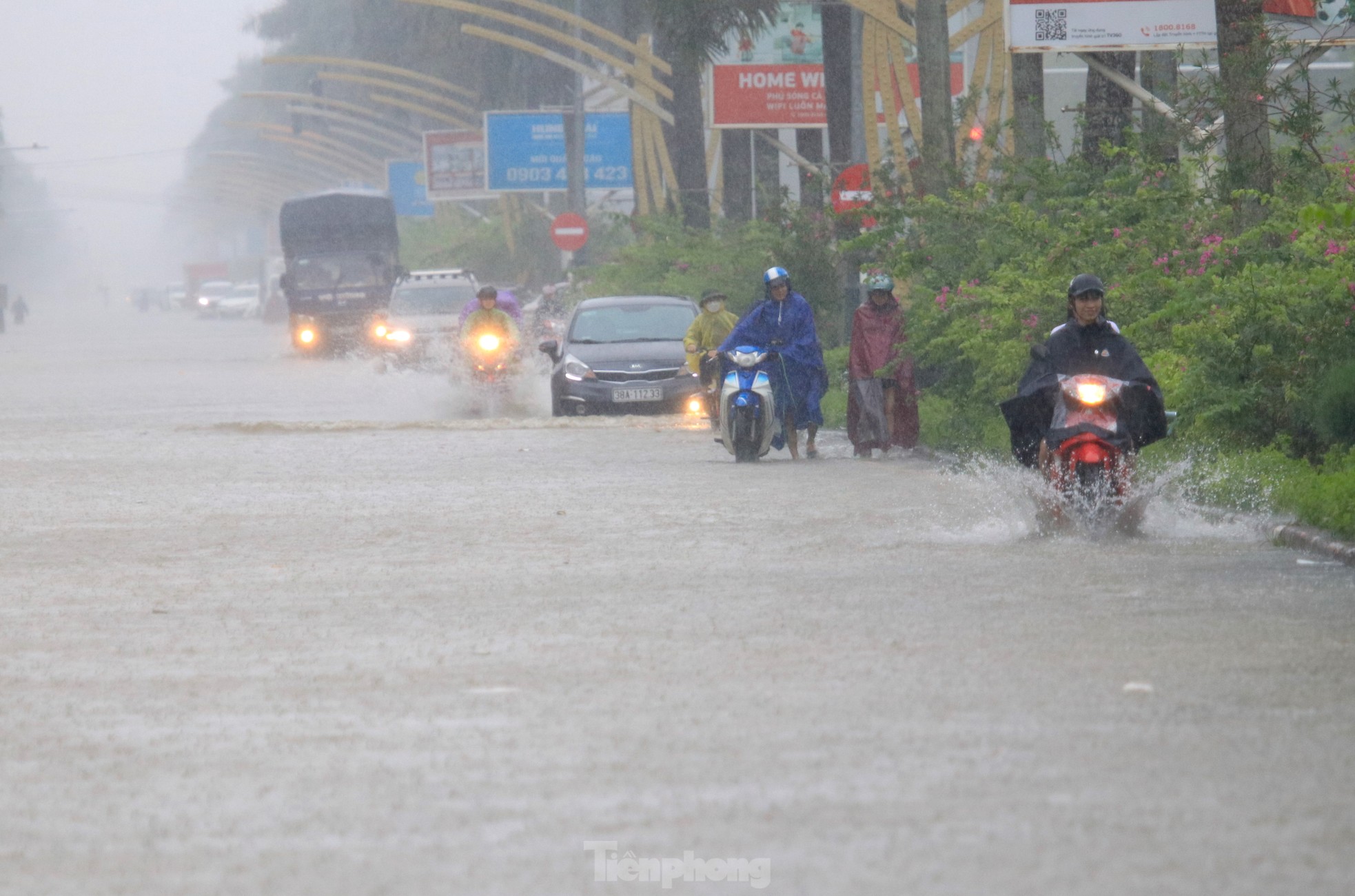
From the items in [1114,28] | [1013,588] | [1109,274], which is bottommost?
[1013,588]

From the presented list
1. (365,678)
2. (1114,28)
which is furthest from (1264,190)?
(365,678)

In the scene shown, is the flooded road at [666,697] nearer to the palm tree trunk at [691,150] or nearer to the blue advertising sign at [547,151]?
the palm tree trunk at [691,150]

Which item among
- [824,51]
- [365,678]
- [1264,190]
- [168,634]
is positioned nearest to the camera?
[365,678]

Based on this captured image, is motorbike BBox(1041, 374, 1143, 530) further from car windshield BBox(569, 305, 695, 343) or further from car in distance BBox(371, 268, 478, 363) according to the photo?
car in distance BBox(371, 268, 478, 363)

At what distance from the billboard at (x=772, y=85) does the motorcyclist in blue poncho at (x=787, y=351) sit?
826 inches

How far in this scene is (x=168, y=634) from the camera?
9602 mm

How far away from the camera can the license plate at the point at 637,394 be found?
2492 centimetres

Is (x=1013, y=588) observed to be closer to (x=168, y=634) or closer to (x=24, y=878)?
(x=168, y=634)

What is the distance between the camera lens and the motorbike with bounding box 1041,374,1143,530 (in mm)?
12352

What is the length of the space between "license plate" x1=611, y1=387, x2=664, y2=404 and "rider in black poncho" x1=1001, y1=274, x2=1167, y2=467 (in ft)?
40.0

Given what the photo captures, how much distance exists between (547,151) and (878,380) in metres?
39.3

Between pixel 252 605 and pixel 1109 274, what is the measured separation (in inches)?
395

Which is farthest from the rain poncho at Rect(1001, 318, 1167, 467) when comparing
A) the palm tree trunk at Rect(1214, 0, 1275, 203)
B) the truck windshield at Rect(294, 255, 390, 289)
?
the truck windshield at Rect(294, 255, 390, 289)

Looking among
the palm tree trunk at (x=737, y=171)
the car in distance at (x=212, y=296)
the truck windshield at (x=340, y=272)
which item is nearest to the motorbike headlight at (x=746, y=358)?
the palm tree trunk at (x=737, y=171)
